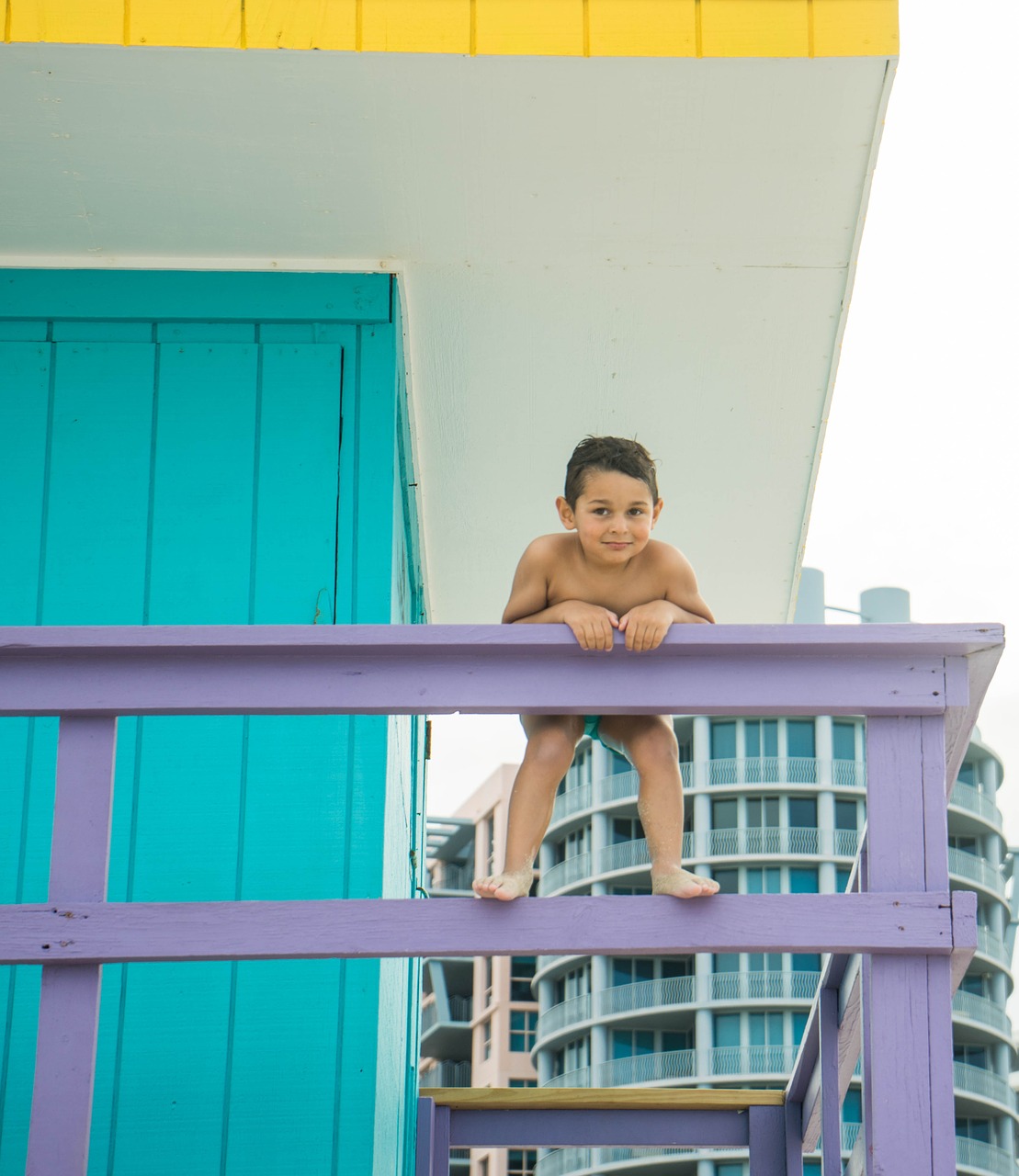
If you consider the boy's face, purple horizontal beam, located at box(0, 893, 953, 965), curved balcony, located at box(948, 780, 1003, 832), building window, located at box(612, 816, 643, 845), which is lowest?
purple horizontal beam, located at box(0, 893, 953, 965)

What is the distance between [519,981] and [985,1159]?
69.1 ft

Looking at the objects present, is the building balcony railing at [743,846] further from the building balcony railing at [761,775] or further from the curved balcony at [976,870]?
the curved balcony at [976,870]

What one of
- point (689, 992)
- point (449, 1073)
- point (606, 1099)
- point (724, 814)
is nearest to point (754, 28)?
point (606, 1099)

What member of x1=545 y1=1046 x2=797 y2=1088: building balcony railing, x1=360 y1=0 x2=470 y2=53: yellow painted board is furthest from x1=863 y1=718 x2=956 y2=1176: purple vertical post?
x1=545 y1=1046 x2=797 y2=1088: building balcony railing

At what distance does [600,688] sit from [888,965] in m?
0.72

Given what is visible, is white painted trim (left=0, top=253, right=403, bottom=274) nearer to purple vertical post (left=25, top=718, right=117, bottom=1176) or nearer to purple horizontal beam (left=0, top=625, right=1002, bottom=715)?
purple horizontal beam (left=0, top=625, right=1002, bottom=715)

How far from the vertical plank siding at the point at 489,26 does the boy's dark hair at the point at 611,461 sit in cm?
119

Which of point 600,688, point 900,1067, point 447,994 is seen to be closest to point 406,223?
point 600,688

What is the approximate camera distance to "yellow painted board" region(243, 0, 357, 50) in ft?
13.9

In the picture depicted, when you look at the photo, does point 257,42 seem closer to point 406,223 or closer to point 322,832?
point 406,223

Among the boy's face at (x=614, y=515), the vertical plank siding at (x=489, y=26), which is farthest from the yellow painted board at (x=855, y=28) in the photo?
the boy's face at (x=614, y=515)

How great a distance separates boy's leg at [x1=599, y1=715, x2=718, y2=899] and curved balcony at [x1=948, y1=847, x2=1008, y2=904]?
54435mm

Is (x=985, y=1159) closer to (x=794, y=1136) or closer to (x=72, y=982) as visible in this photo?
(x=794, y=1136)

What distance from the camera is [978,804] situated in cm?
5597
